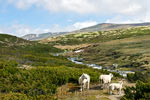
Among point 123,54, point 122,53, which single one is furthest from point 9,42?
point 123,54

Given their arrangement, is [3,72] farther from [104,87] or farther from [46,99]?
[104,87]

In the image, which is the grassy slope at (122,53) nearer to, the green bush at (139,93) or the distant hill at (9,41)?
the green bush at (139,93)

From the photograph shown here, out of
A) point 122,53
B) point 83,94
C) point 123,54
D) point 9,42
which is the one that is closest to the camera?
point 83,94

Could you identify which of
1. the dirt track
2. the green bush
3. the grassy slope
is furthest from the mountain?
the green bush

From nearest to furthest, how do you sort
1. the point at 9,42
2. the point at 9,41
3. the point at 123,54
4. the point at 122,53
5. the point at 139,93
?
the point at 139,93 < the point at 123,54 < the point at 122,53 < the point at 9,42 < the point at 9,41

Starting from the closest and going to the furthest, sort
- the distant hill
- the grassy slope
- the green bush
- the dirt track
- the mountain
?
the green bush, the dirt track, the grassy slope, the mountain, the distant hill

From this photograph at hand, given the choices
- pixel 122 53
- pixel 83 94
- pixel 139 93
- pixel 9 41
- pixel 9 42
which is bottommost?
pixel 122 53

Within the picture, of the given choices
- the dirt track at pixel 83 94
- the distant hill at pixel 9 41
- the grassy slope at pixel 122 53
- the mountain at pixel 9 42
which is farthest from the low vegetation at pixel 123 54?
the distant hill at pixel 9 41

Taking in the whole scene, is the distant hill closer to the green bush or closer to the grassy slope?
the grassy slope

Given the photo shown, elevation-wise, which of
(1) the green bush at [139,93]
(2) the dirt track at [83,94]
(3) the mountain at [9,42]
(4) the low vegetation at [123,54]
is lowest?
(4) the low vegetation at [123,54]

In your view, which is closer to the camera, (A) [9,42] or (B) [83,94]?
(B) [83,94]

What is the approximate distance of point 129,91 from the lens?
13.6 m

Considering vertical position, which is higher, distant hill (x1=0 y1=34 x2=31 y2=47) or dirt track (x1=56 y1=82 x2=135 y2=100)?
distant hill (x1=0 y1=34 x2=31 y2=47)

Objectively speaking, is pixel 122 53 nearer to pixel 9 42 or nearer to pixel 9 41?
pixel 9 42
